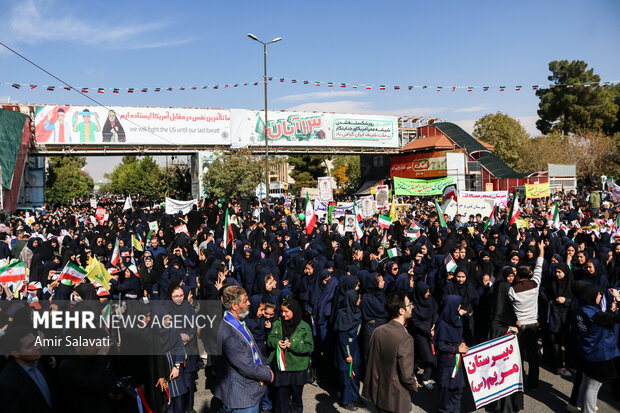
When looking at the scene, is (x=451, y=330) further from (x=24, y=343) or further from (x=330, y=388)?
(x=24, y=343)

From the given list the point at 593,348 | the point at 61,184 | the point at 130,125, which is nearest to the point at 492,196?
the point at 593,348

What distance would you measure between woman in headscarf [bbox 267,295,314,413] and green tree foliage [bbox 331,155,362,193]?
55.4 m

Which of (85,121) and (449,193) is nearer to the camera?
(449,193)

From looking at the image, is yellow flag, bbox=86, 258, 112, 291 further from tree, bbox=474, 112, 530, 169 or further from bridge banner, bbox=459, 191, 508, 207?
tree, bbox=474, 112, 530, 169

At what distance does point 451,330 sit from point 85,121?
36938mm

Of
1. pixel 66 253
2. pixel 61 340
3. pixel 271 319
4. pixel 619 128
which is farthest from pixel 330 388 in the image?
pixel 619 128

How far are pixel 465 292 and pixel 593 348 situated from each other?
5.73ft

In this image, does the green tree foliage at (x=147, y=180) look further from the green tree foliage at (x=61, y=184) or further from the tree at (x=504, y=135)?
the tree at (x=504, y=135)

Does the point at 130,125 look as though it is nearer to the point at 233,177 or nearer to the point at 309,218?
the point at 233,177

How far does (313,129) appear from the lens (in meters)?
43.4

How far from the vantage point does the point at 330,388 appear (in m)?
6.41

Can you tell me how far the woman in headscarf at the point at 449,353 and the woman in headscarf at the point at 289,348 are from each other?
1.58 meters

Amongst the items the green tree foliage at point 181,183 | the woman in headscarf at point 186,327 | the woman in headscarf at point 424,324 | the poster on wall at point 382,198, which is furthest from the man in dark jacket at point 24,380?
the green tree foliage at point 181,183

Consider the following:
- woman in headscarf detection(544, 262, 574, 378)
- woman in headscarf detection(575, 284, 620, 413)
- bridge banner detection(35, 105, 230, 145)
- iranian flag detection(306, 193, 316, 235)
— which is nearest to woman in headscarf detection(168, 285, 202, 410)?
woman in headscarf detection(575, 284, 620, 413)
